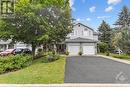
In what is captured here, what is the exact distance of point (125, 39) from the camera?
1393 inches

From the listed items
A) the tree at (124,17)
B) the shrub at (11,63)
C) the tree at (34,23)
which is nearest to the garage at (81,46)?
the tree at (34,23)

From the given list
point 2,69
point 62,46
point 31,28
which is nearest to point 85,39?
point 62,46

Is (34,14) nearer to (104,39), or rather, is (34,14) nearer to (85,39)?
(85,39)

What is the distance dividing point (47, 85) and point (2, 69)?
6.41 metres

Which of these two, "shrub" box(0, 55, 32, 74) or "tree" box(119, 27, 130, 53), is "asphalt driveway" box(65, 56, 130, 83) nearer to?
"shrub" box(0, 55, 32, 74)

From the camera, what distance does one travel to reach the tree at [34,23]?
25.2 metres

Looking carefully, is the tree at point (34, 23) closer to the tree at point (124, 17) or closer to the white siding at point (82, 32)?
the white siding at point (82, 32)

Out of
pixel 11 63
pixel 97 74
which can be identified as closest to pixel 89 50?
pixel 11 63

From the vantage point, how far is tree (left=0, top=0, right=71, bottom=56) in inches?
994

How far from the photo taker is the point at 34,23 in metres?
25.2

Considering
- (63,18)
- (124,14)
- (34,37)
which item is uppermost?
(124,14)

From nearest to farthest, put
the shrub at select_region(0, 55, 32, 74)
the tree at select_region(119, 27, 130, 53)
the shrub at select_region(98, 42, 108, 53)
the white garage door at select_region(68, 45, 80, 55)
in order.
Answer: the shrub at select_region(0, 55, 32, 74) → the tree at select_region(119, 27, 130, 53) → the white garage door at select_region(68, 45, 80, 55) → the shrub at select_region(98, 42, 108, 53)

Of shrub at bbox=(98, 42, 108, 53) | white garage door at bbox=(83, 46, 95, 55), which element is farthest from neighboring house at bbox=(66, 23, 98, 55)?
shrub at bbox=(98, 42, 108, 53)

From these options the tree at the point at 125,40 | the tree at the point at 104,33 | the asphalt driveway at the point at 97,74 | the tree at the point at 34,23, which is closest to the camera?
the asphalt driveway at the point at 97,74
